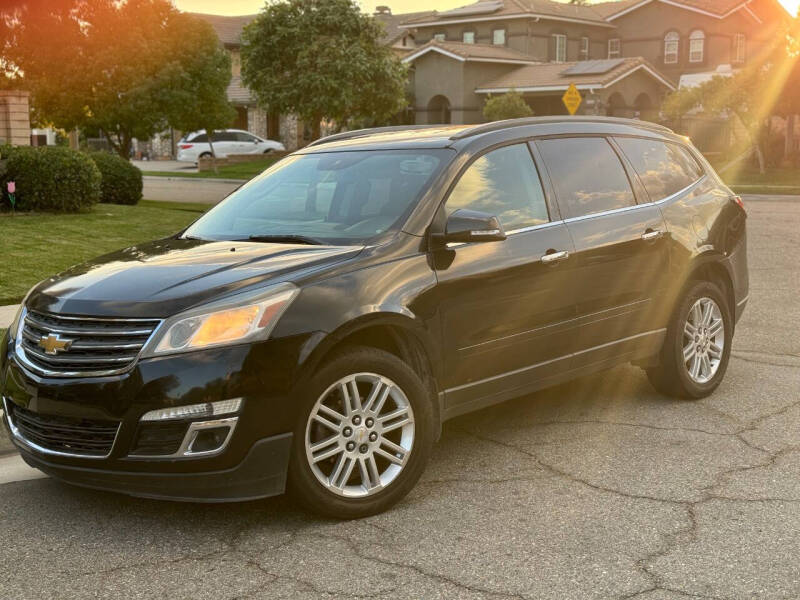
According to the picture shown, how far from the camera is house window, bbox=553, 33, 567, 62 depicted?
64688mm

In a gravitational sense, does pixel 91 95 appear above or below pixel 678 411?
above

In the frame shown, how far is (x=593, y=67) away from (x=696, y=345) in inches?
1943

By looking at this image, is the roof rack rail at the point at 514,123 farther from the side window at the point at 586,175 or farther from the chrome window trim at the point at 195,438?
the chrome window trim at the point at 195,438

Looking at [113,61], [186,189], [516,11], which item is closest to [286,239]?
[113,61]

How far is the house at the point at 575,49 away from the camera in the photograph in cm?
5562

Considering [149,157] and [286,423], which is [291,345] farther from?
[149,157]

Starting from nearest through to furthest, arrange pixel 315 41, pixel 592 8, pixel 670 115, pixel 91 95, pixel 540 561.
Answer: pixel 540 561 < pixel 91 95 < pixel 315 41 < pixel 670 115 < pixel 592 8

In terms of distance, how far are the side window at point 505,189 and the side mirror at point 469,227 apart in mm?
246

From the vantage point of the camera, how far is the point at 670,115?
48031 millimetres

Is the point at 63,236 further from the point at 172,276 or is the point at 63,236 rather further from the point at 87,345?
the point at 87,345

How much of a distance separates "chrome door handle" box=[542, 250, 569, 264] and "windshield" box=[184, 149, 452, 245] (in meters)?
0.77

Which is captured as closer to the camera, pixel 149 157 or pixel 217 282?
pixel 217 282

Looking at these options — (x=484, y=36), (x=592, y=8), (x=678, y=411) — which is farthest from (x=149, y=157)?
(x=678, y=411)

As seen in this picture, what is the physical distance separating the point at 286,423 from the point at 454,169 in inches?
69.8
